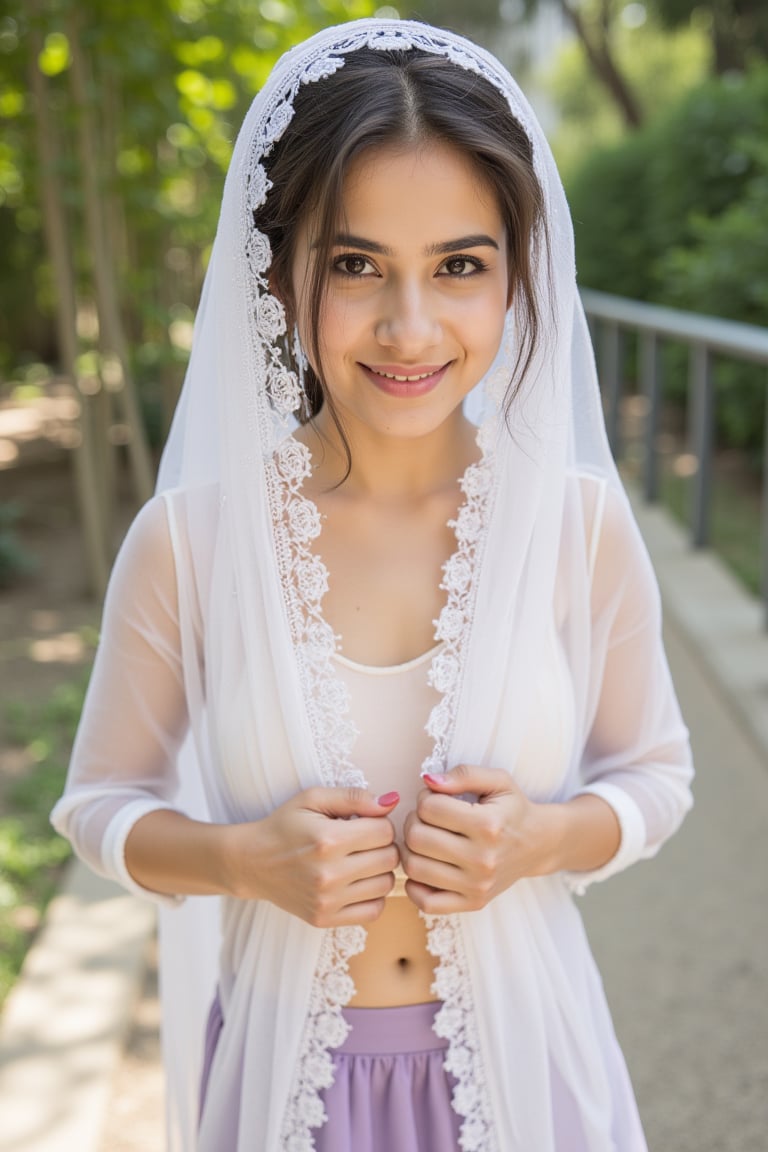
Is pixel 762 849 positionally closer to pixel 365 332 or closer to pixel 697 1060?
pixel 697 1060

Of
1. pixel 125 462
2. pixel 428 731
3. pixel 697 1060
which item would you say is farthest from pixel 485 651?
pixel 125 462

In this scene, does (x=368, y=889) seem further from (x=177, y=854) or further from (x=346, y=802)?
(x=177, y=854)

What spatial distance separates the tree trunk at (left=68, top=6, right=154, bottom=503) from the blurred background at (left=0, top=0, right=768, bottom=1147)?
0.04 feet

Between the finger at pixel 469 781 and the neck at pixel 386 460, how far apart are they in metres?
0.39

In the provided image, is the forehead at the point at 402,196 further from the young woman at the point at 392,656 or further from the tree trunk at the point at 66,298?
the tree trunk at the point at 66,298

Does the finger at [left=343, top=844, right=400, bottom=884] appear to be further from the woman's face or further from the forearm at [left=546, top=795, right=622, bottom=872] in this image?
the woman's face

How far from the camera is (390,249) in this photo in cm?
144

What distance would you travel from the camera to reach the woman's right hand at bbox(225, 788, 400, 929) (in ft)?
4.65

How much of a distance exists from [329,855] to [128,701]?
346mm

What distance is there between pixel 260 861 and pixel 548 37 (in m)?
35.6

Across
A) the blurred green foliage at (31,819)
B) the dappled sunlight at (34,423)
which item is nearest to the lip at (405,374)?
the blurred green foliage at (31,819)

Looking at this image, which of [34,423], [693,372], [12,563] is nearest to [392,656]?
[12,563]

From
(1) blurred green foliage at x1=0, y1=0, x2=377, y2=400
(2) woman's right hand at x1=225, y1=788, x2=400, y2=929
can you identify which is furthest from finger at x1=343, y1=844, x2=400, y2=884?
(1) blurred green foliage at x1=0, y1=0, x2=377, y2=400

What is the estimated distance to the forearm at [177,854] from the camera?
1.52m
